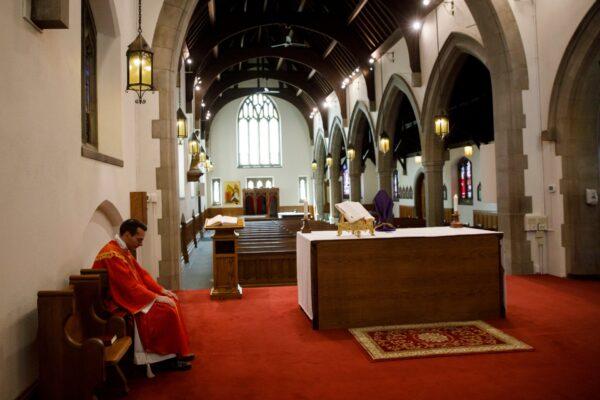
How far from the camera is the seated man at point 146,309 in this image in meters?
3.14

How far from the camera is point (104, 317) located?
3.20 m

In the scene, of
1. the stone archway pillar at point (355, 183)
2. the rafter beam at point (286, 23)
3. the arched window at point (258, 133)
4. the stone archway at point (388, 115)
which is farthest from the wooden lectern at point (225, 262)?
the arched window at point (258, 133)

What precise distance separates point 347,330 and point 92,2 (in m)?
4.08

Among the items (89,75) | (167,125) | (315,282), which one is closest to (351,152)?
(167,125)

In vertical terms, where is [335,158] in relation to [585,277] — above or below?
above

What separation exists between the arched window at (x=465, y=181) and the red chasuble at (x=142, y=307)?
11745mm

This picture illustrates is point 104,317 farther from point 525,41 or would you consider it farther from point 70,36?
point 525,41

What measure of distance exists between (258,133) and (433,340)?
21543mm

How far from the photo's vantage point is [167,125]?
5.93 meters

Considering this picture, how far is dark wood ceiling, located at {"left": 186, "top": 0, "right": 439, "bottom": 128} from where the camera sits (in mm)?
11188

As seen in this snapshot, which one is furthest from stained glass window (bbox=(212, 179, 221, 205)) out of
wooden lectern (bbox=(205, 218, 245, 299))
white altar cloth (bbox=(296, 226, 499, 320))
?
white altar cloth (bbox=(296, 226, 499, 320))

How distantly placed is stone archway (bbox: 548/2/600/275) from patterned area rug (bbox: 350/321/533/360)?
2993 mm

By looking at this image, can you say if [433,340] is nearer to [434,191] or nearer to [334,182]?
[434,191]

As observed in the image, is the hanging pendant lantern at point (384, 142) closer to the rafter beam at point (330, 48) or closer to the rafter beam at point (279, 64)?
the rafter beam at point (330, 48)
